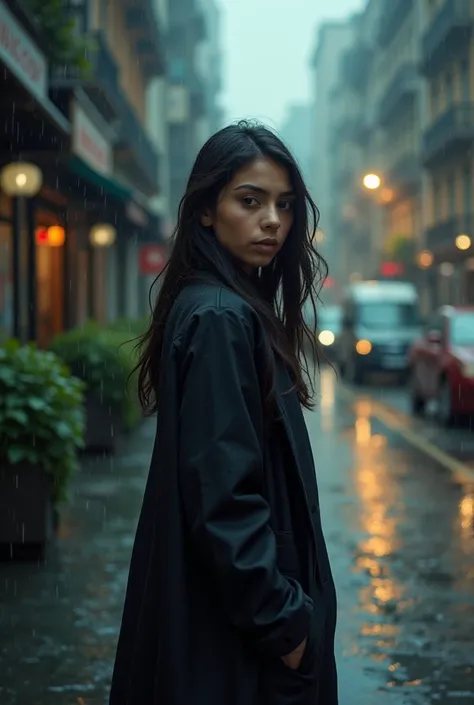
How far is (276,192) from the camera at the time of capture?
2.63 metres

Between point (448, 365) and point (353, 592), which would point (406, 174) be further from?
point (353, 592)

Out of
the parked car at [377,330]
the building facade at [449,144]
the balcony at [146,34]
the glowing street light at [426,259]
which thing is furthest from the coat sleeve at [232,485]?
the glowing street light at [426,259]

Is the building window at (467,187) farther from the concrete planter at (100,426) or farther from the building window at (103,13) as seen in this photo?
the concrete planter at (100,426)

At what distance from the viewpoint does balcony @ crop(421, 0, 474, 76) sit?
41.5 metres

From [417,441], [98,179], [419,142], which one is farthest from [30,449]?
[419,142]

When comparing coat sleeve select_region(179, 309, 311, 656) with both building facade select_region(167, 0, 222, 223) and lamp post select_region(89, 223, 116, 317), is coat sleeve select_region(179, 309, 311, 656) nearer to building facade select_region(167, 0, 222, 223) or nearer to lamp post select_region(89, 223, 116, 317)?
lamp post select_region(89, 223, 116, 317)

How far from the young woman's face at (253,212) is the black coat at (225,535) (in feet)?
0.53

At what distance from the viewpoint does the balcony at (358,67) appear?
7312 cm

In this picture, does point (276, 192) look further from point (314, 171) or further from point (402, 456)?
point (314, 171)

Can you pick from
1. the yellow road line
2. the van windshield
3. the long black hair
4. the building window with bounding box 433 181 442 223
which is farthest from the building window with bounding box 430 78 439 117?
the long black hair

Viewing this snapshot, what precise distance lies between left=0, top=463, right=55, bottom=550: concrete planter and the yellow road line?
4.94 metres

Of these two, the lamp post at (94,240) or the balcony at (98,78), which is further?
the lamp post at (94,240)

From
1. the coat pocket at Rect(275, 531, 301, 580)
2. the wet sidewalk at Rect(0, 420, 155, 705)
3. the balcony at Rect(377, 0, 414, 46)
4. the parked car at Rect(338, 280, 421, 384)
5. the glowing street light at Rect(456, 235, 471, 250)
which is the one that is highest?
the balcony at Rect(377, 0, 414, 46)

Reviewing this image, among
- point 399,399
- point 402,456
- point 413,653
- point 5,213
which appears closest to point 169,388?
point 413,653
